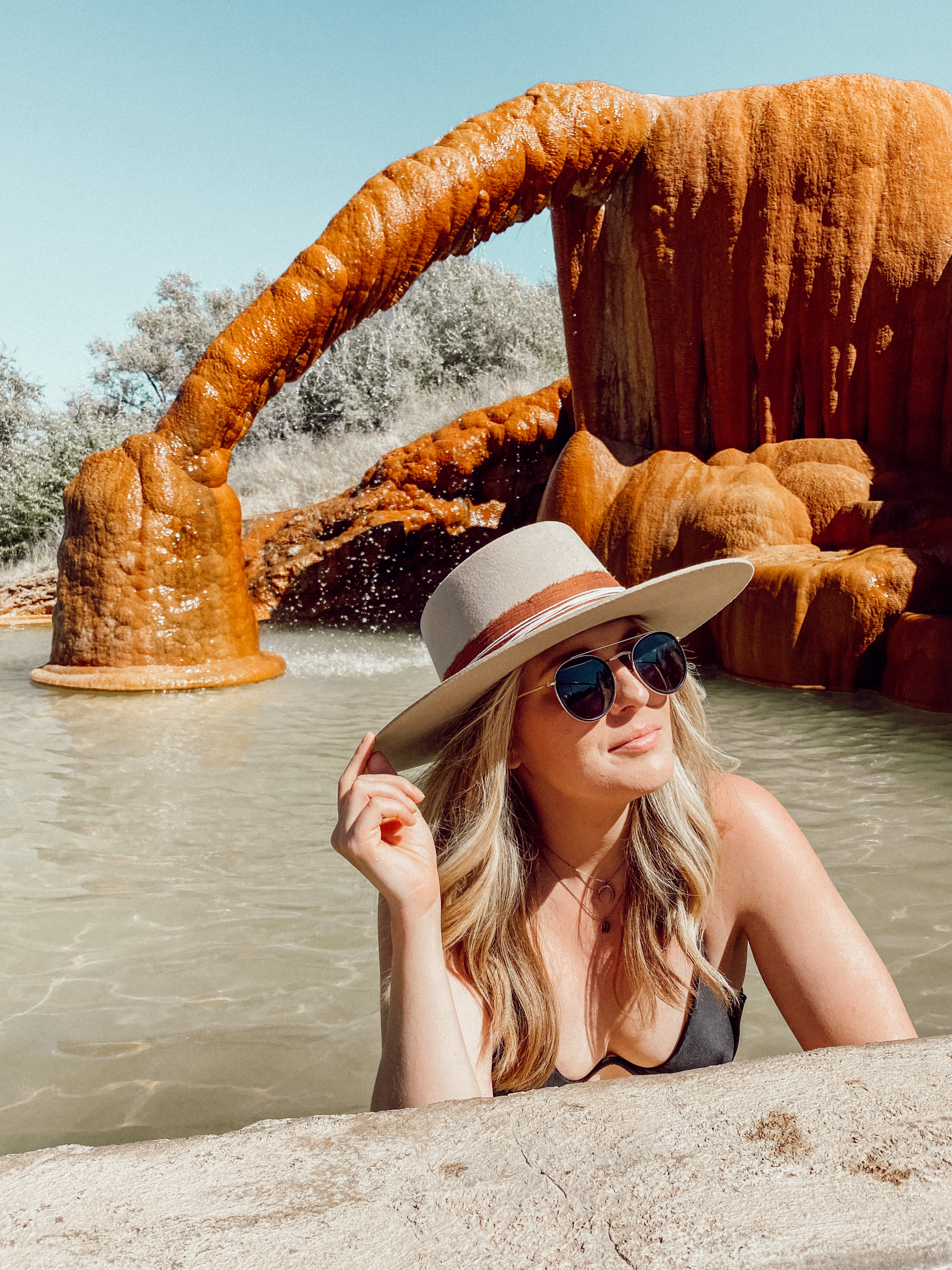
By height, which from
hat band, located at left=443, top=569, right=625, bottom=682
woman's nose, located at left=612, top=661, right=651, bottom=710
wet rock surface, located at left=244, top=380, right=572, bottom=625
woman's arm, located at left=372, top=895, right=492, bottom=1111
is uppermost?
wet rock surface, located at left=244, top=380, right=572, bottom=625

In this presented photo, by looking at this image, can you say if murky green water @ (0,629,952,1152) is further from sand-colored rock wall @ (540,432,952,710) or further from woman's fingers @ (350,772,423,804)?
woman's fingers @ (350,772,423,804)

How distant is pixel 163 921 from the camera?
10.9 feet

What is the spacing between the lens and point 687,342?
28.6 ft

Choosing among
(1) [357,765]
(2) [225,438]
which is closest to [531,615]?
(1) [357,765]

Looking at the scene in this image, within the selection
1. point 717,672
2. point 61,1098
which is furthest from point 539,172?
point 61,1098

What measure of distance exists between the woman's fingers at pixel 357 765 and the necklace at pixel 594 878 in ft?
1.39

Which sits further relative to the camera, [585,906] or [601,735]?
[585,906]

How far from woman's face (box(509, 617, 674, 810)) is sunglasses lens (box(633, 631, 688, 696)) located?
15 millimetres

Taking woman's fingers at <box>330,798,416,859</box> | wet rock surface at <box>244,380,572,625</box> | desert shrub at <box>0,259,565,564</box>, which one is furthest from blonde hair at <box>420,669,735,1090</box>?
desert shrub at <box>0,259,565,564</box>

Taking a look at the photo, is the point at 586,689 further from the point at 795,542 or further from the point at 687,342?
the point at 687,342

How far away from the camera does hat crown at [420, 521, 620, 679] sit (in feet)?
5.87

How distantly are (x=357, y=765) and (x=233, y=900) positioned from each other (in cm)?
209

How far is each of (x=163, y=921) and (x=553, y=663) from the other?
2163 millimetres

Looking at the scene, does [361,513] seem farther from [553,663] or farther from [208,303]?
[208,303]
